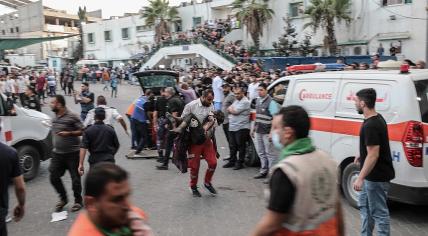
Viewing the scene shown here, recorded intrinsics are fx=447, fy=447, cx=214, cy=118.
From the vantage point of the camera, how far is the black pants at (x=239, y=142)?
9.07m

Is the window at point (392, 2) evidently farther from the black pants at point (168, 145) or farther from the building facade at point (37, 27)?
the building facade at point (37, 27)

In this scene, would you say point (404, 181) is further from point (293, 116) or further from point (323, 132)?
point (293, 116)

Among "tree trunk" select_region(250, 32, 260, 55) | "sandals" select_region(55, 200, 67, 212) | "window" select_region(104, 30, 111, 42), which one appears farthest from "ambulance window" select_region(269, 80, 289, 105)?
"window" select_region(104, 30, 111, 42)

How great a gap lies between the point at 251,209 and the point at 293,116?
4.02m

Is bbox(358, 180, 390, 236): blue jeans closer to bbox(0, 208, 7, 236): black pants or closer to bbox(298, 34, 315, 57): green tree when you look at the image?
bbox(0, 208, 7, 236): black pants

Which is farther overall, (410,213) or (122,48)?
(122,48)

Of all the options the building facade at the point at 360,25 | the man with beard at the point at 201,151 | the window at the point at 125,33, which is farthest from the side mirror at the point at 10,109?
the window at the point at 125,33

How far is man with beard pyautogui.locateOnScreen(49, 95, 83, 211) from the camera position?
6277mm

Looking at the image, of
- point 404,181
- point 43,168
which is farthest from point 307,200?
Answer: point 43,168

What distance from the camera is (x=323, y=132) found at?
22.4 ft

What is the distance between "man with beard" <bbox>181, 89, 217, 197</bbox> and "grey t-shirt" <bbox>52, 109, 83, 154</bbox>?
172cm

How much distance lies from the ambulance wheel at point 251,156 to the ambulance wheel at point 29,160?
4193mm

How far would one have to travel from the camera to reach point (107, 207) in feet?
7.27

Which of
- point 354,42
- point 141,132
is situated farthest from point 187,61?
point 141,132
